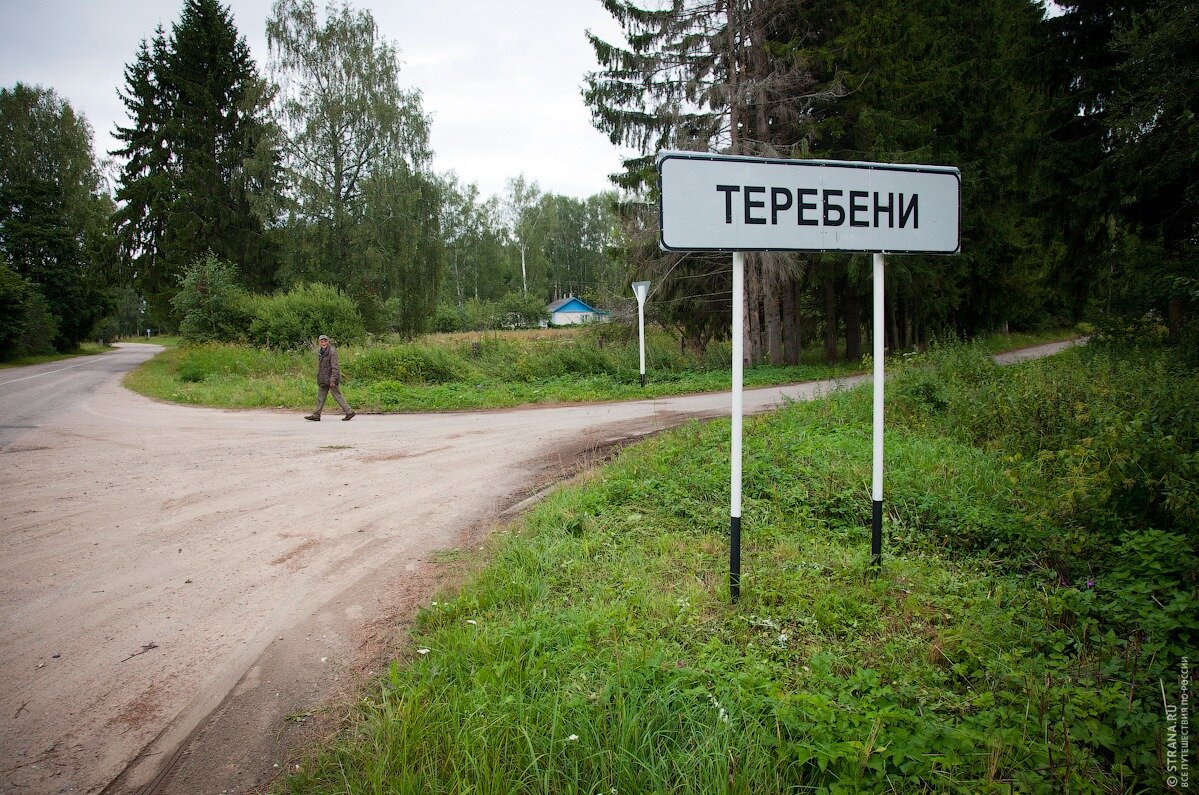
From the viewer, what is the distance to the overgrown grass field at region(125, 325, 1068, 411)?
15.7 m

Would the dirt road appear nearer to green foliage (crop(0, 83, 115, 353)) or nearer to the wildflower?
the wildflower

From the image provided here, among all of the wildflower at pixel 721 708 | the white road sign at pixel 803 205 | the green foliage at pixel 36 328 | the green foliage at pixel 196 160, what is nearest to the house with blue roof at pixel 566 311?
the green foliage at pixel 196 160

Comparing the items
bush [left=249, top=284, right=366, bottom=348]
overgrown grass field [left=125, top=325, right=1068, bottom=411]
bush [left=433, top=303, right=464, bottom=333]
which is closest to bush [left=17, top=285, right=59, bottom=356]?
overgrown grass field [left=125, top=325, right=1068, bottom=411]

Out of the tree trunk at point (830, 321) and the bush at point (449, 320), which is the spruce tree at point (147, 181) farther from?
the tree trunk at point (830, 321)

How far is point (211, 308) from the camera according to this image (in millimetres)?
23938

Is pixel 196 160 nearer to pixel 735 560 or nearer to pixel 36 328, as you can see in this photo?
pixel 36 328

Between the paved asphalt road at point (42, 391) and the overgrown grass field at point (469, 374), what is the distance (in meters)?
1.86

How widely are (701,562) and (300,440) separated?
8.40 m

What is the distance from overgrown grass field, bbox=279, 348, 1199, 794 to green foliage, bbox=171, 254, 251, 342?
904 inches

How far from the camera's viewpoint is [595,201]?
82062mm

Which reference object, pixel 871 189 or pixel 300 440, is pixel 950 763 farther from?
pixel 300 440

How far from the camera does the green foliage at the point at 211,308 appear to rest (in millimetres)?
23750

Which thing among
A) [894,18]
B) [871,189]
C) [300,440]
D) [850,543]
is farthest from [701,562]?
[894,18]

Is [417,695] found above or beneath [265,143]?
beneath
